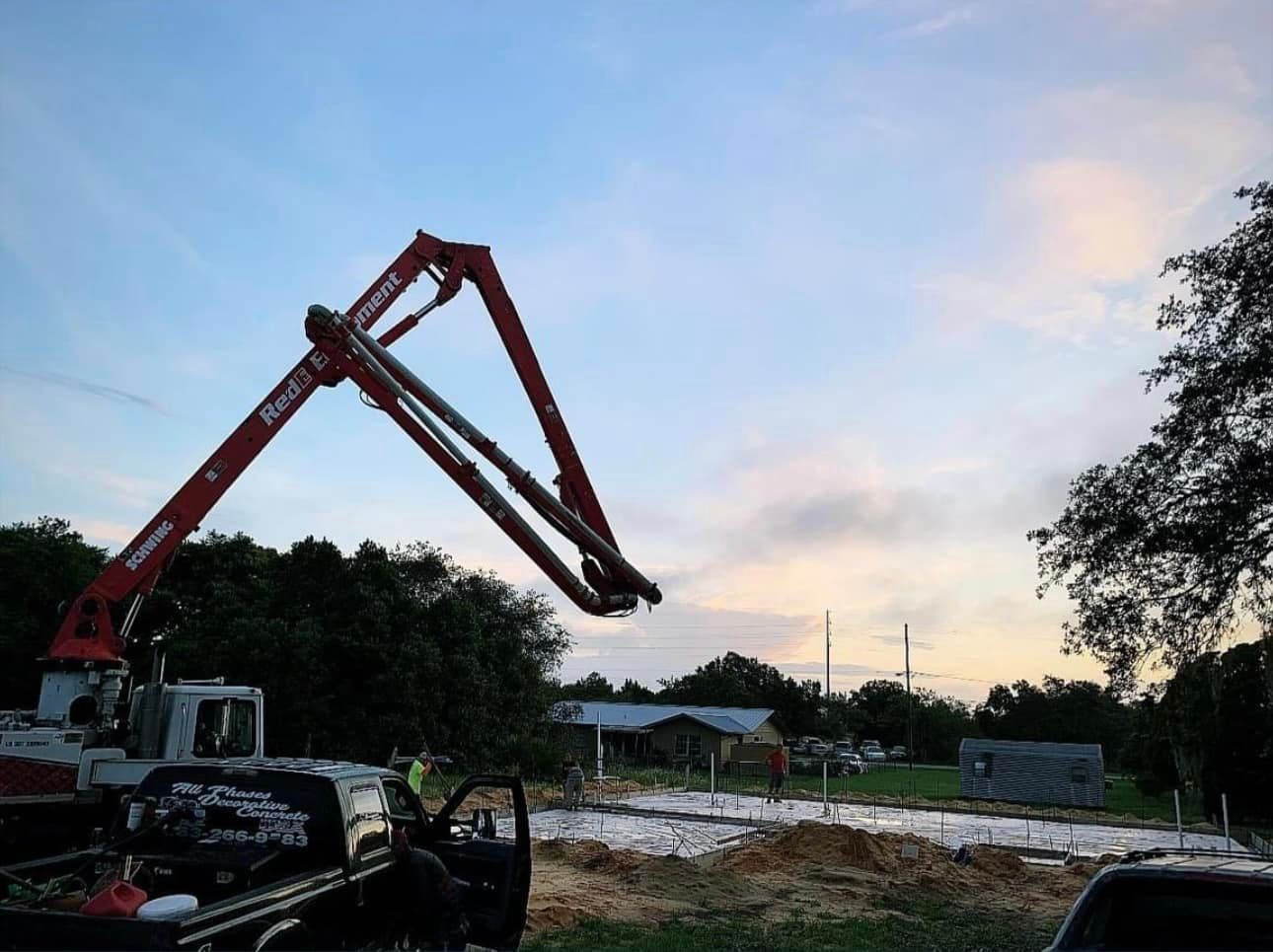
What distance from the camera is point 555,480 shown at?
48.8 feet

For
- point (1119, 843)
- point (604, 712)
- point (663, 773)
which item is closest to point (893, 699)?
point (604, 712)

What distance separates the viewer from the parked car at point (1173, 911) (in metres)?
4.81

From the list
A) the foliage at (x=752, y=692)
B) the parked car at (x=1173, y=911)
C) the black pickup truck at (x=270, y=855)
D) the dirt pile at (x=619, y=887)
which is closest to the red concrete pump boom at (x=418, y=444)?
the dirt pile at (x=619, y=887)

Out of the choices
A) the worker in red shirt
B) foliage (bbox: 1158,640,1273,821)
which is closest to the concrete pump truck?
the worker in red shirt

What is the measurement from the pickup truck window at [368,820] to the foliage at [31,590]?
34.4 m

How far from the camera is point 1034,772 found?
1489 inches

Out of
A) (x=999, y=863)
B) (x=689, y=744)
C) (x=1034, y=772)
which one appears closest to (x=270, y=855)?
(x=999, y=863)

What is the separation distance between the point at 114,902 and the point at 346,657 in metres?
26.0

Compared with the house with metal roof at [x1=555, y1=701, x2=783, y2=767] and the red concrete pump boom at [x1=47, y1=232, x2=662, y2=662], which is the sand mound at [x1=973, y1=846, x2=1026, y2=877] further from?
the house with metal roof at [x1=555, y1=701, x2=783, y2=767]

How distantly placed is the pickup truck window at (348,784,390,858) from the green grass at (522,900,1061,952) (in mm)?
4025

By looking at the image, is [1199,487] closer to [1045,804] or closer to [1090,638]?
[1090,638]

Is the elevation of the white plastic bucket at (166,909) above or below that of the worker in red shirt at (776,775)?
above

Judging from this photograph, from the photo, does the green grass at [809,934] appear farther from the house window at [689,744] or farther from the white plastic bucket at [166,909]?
the house window at [689,744]

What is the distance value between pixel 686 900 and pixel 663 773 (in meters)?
29.2
